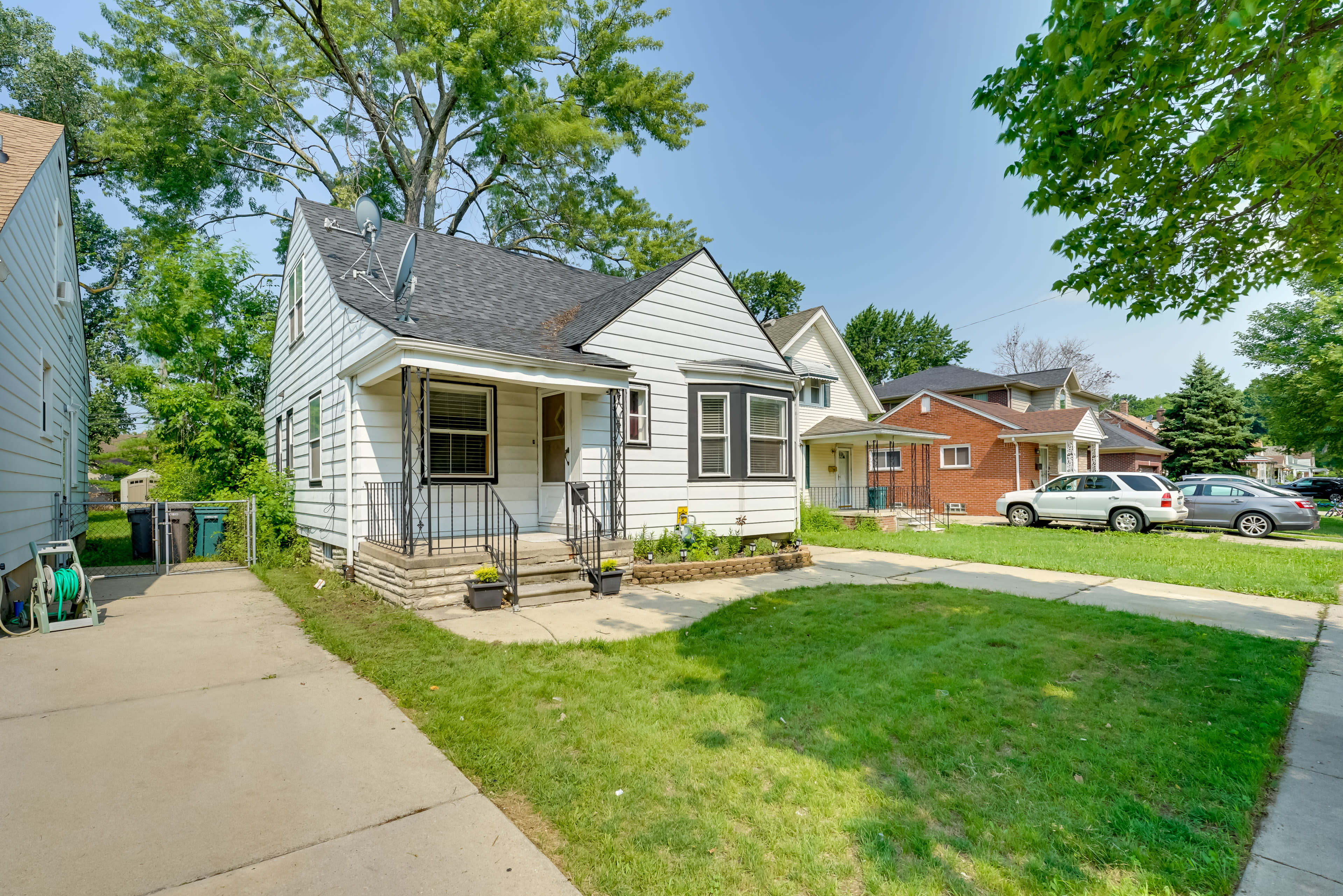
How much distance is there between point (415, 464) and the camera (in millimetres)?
8438

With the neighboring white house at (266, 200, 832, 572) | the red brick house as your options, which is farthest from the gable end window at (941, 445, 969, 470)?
the neighboring white house at (266, 200, 832, 572)

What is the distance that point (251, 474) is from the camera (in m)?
12.2

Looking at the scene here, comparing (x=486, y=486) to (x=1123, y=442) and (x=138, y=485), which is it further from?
(x=1123, y=442)

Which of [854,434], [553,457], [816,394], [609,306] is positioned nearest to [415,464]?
[553,457]

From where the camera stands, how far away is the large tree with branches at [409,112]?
1770cm

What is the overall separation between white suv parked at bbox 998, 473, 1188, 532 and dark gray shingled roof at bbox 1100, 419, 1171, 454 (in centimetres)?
1503

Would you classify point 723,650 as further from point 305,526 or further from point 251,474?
point 251,474

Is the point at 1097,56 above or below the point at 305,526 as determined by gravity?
above

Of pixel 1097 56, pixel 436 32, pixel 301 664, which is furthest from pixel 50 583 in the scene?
pixel 436 32

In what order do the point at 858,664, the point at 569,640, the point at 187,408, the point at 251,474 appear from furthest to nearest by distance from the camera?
the point at 187,408 < the point at 251,474 < the point at 569,640 < the point at 858,664

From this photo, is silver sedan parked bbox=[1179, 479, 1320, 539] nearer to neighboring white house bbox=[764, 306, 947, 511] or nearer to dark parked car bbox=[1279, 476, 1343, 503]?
neighboring white house bbox=[764, 306, 947, 511]

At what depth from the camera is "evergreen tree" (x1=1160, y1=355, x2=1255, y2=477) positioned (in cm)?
3331

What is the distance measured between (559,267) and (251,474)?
7609 mm

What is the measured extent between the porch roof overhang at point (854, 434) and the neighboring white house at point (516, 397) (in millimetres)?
6999
